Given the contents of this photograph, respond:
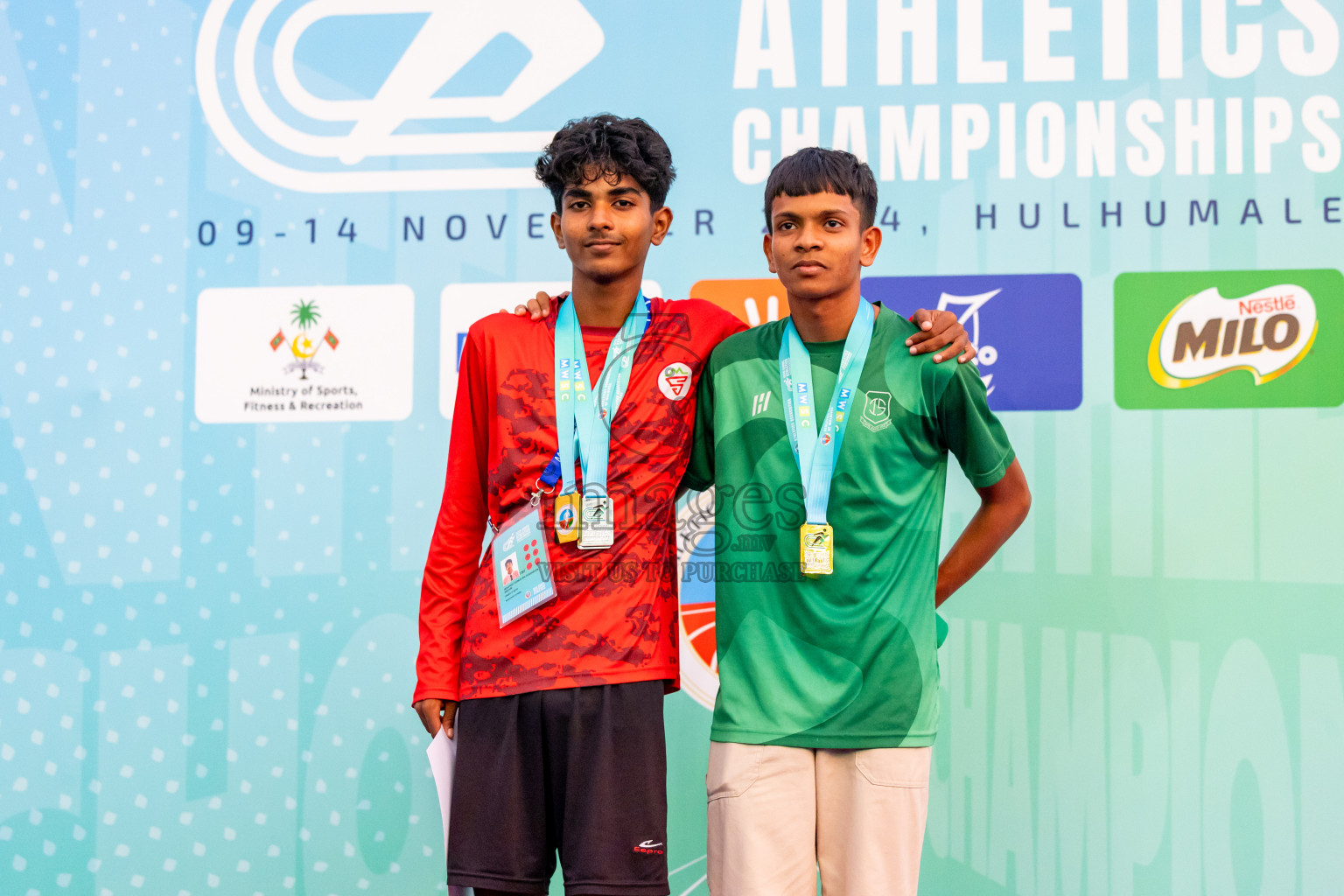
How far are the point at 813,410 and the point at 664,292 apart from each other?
1.06m

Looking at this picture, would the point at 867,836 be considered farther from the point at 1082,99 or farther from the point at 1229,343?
the point at 1082,99

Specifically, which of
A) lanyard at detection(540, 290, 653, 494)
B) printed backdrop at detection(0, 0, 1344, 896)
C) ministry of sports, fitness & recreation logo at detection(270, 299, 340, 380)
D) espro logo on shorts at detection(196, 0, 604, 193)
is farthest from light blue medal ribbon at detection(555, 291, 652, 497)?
ministry of sports, fitness & recreation logo at detection(270, 299, 340, 380)

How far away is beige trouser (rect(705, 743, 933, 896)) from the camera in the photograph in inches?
67.1

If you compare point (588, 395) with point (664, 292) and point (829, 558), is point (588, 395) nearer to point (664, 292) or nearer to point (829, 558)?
point (829, 558)

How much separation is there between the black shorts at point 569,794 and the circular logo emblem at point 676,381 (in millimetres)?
550

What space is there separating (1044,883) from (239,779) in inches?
91.3

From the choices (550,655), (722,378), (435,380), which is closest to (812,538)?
(722,378)

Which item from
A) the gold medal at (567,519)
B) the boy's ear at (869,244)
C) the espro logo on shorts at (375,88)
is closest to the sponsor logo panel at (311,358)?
the espro logo on shorts at (375,88)

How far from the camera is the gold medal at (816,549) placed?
5.59 feet

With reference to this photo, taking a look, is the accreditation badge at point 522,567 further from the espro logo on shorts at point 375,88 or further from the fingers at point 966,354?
the espro logo on shorts at point 375,88

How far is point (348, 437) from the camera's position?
9.20 feet

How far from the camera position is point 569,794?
171 centimetres

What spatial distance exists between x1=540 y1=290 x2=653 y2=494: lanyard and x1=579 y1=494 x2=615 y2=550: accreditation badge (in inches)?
1.4

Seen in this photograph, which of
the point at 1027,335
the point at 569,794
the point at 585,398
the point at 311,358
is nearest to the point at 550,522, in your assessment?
the point at 585,398
